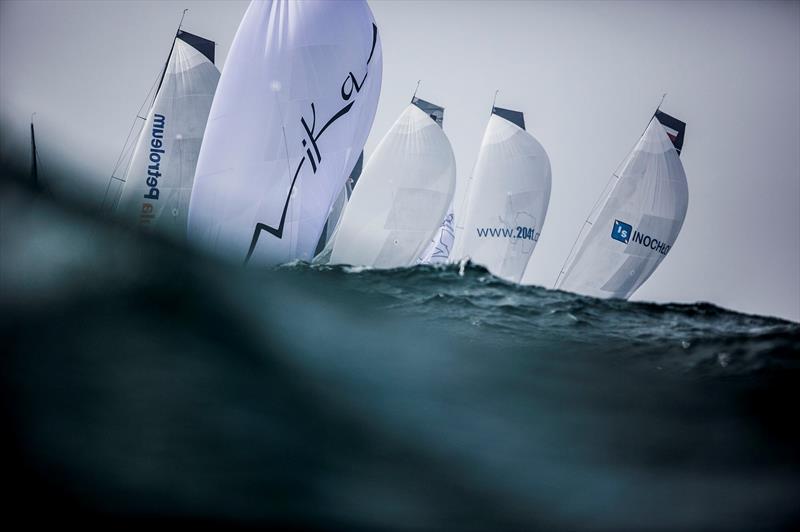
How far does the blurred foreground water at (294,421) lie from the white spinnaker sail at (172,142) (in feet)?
45.9

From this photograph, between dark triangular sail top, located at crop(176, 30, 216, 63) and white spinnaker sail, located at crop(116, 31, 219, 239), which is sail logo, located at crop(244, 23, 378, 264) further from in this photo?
dark triangular sail top, located at crop(176, 30, 216, 63)

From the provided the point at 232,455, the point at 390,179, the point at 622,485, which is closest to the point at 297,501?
the point at 232,455

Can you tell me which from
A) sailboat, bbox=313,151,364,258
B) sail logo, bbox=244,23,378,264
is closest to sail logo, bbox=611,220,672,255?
sailboat, bbox=313,151,364,258

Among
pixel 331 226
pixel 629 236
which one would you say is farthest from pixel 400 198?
pixel 629 236

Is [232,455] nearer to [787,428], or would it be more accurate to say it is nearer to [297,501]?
[297,501]

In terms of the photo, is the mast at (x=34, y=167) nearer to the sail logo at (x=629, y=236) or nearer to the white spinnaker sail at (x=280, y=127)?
the white spinnaker sail at (x=280, y=127)

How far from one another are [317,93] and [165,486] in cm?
1095

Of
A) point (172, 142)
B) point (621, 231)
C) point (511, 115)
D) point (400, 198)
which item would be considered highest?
point (511, 115)

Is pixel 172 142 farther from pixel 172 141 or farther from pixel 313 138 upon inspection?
pixel 313 138

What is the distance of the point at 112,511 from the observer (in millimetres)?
2098

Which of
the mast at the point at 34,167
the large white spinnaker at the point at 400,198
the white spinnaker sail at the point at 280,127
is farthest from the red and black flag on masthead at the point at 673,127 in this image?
the mast at the point at 34,167

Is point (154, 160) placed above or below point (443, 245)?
above

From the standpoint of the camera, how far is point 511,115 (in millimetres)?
25656

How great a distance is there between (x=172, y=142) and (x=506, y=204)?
11.3 metres
